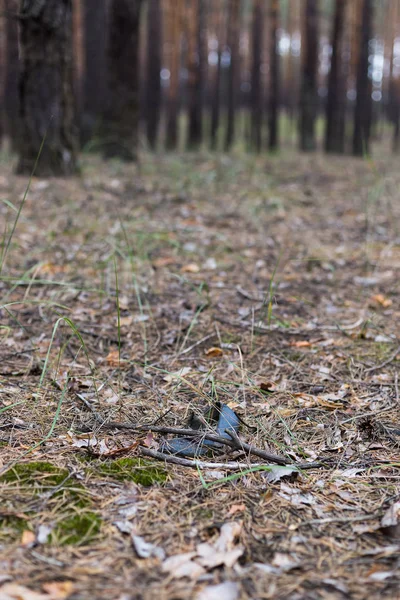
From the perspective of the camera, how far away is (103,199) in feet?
16.6

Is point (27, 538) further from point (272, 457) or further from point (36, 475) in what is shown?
point (272, 457)

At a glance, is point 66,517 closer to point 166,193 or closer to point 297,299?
point 297,299

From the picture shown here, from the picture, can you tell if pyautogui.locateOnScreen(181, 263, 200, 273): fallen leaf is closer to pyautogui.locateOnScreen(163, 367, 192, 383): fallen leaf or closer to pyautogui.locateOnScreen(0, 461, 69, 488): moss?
pyautogui.locateOnScreen(163, 367, 192, 383): fallen leaf

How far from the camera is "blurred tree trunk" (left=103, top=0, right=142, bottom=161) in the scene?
6.76 meters

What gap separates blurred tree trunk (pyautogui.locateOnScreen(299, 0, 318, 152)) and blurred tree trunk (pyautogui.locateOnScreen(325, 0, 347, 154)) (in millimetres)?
279

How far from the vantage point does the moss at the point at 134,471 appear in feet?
5.97

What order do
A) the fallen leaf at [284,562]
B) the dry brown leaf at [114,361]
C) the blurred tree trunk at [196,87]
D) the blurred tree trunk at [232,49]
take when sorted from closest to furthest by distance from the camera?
1. the fallen leaf at [284,562]
2. the dry brown leaf at [114,361]
3. the blurred tree trunk at [196,87]
4. the blurred tree trunk at [232,49]

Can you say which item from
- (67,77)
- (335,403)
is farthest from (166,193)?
(335,403)

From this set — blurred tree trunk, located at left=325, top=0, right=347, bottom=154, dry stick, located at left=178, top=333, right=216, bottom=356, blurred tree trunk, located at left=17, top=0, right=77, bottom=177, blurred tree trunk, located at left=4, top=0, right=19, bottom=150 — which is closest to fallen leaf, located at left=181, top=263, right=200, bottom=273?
dry stick, located at left=178, top=333, right=216, bottom=356

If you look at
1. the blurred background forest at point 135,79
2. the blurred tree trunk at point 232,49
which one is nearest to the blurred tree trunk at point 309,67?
the blurred background forest at point 135,79

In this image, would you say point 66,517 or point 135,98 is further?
point 135,98

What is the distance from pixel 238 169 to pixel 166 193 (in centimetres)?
186

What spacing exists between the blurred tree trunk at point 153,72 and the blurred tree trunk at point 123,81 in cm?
216

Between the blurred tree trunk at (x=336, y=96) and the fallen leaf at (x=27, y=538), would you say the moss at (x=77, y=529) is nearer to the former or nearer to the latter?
the fallen leaf at (x=27, y=538)
